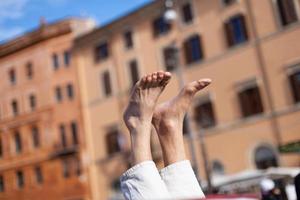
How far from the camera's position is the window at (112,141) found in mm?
27344

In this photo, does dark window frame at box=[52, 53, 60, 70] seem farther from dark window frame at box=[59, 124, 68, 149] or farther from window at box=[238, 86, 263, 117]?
window at box=[238, 86, 263, 117]

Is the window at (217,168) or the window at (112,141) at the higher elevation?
the window at (112,141)

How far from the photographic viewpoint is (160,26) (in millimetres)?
25641

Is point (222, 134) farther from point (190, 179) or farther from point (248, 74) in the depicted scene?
point (190, 179)

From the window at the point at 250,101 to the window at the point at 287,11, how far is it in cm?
284

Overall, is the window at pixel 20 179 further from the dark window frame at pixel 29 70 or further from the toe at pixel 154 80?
the toe at pixel 154 80

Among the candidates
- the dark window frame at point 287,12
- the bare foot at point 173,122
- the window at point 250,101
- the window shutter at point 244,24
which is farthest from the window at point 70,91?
the bare foot at point 173,122

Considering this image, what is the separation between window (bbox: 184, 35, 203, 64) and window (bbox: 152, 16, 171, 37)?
1.24m

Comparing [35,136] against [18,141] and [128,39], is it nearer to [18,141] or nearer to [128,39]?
[18,141]

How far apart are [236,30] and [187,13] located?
2.80 metres

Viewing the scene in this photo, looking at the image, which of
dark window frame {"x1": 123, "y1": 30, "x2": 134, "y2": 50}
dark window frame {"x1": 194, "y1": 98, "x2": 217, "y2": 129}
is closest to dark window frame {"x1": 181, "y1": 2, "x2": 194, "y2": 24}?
dark window frame {"x1": 123, "y1": 30, "x2": 134, "y2": 50}

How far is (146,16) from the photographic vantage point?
26047 millimetres

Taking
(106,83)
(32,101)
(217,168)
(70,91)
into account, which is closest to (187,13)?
(106,83)

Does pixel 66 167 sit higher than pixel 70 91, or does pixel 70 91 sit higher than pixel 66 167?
pixel 70 91
